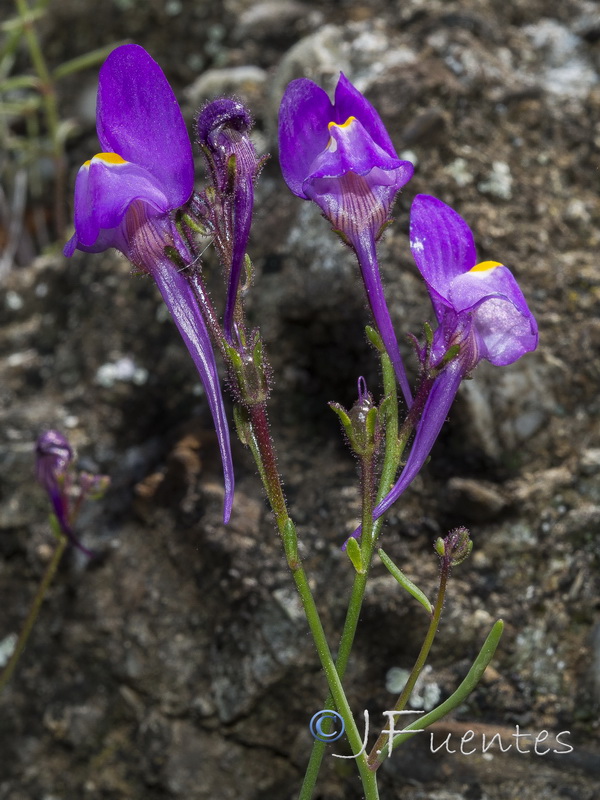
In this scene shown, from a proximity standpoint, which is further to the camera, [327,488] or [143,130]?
[327,488]

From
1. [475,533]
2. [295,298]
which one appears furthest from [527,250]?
[475,533]

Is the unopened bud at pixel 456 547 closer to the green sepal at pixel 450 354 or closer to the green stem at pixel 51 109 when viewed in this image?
the green sepal at pixel 450 354

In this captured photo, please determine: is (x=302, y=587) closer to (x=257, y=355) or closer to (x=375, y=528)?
(x=375, y=528)

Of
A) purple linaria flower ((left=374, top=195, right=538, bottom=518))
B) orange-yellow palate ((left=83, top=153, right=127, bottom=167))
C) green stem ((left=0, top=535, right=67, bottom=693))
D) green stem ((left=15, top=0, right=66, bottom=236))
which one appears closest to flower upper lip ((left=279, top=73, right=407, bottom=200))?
purple linaria flower ((left=374, top=195, right=538, bottom=518))

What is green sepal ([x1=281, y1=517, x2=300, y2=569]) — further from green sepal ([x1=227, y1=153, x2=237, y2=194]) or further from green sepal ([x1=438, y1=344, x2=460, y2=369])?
green sepal ([x1=227, y1=153, x2=237, y2=194])

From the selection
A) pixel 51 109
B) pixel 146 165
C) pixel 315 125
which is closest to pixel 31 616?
pixel 146 165
